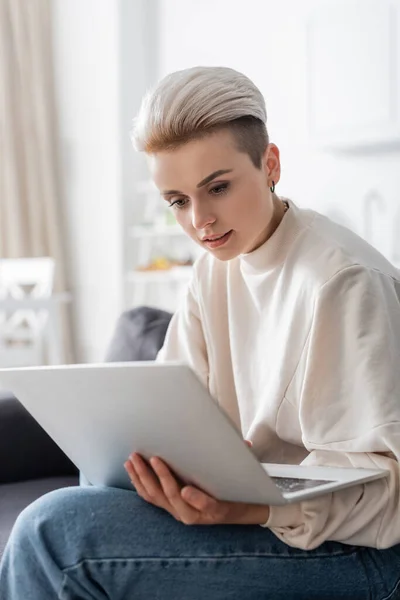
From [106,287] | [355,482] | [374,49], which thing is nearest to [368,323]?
[355,482]

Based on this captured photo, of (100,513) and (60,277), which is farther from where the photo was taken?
(60,277)

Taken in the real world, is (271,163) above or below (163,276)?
above

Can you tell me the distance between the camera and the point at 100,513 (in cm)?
124

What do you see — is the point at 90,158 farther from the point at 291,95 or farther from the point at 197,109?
the point at 197,109

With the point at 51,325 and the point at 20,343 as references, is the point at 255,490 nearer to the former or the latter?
the point at 51,325

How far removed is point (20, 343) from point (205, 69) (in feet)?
13.5

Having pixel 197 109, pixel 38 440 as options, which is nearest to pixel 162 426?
pixel 197 109

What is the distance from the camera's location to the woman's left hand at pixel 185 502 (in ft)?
3.89

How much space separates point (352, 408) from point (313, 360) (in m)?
0.09

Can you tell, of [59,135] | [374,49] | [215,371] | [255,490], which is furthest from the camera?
[59,135]

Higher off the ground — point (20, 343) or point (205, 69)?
point (205, 69)

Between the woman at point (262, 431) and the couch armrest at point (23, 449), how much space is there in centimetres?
74

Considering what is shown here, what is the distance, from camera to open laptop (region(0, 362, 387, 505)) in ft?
3.53

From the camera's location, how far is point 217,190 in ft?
4.56
